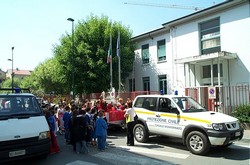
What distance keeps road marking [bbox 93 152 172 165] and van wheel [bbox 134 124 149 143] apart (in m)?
2.04

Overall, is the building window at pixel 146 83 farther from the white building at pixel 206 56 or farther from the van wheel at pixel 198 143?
the van wheel at pixel 198 143

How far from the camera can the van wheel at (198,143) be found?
8.19m

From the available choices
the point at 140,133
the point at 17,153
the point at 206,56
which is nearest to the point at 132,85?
the point at 206,56

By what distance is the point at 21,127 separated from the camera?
6969 mm

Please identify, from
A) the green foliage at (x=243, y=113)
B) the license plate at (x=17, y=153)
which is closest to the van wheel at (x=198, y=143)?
the license plate at (x=17, y=153)

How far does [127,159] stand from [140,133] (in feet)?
9.07

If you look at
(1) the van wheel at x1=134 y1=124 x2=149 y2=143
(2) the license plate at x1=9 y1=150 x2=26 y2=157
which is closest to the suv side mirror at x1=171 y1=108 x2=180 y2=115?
(1) the van wheel at x1=134 y1=124 x2=149 y2=143

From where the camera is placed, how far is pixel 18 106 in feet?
26.0

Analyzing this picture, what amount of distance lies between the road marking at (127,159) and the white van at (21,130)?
192 cm

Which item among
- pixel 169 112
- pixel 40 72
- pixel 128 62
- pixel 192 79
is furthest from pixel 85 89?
pixel 40 72

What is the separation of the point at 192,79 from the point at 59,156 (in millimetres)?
12668

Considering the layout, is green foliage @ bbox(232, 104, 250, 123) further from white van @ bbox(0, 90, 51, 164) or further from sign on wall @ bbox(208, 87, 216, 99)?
white van @ bbox(0, 90, 51, 164)

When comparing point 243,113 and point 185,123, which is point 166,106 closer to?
point 185,123

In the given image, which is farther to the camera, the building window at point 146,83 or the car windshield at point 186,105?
the building window at point 146,83
